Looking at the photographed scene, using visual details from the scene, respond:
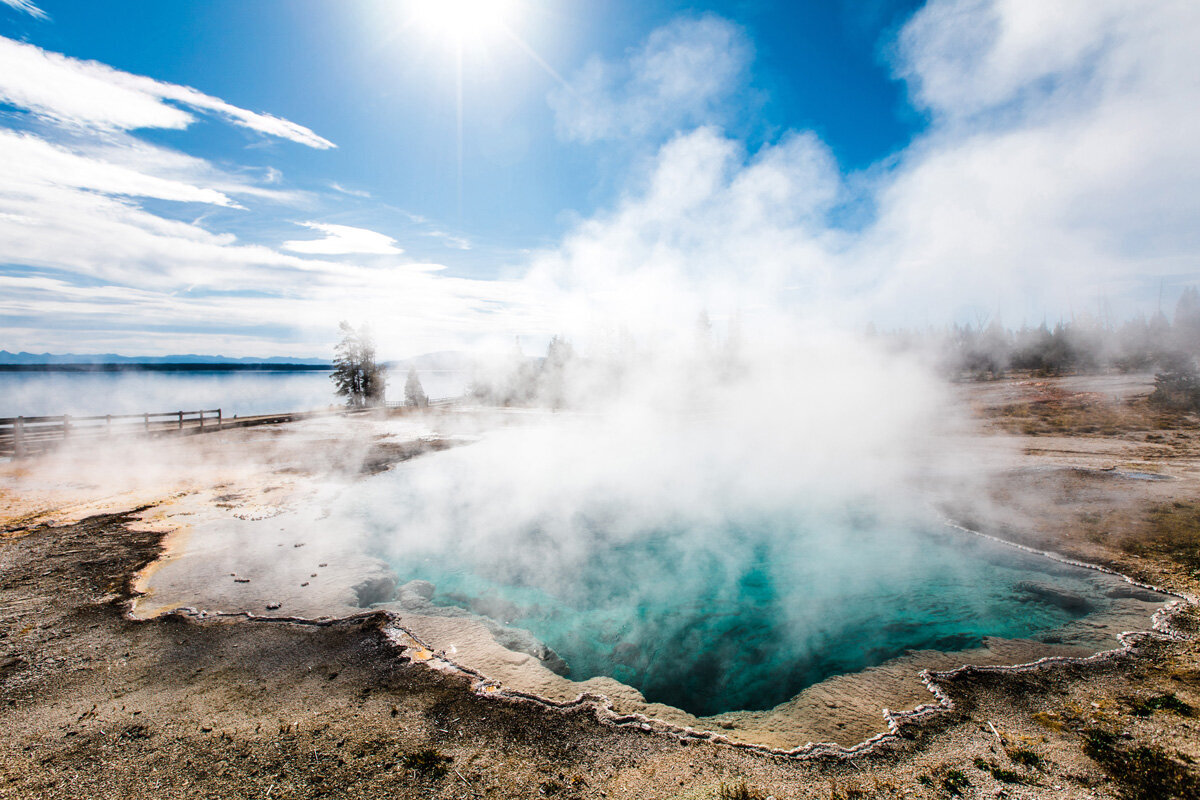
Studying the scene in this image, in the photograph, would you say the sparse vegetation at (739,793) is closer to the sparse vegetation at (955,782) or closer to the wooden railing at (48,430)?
the sparse vegetation at (955,782)

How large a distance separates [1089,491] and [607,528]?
11.0m

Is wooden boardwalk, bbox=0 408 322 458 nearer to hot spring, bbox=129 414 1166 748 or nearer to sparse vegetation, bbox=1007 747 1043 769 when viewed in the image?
hot spring, bbox=129 414 1166 748

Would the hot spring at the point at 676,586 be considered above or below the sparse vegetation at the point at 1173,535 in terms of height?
below

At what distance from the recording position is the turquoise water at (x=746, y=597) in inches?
212

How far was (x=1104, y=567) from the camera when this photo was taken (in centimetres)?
690

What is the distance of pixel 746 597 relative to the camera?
6.95 m

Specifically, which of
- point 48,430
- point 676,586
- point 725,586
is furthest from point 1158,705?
point 48,430

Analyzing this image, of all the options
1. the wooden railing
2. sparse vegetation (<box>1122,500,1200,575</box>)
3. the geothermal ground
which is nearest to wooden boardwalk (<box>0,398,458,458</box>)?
the wooden railing

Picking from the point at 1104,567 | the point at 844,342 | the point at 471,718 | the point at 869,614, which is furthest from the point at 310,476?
the point at 844,342

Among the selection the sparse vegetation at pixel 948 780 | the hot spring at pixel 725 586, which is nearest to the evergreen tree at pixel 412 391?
the hot spring at pixel 725 586

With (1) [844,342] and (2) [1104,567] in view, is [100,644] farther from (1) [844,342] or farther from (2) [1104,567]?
(1) [844,342]

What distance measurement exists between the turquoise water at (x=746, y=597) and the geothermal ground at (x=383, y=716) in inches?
34.8

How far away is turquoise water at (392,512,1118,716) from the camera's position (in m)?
5.39

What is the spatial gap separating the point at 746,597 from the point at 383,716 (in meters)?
5.13
